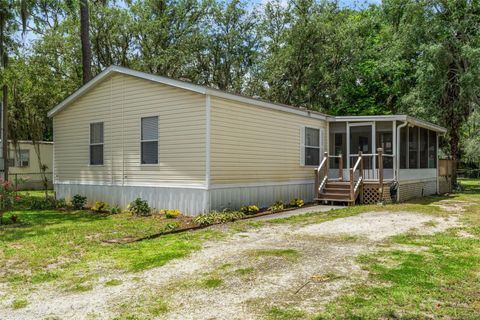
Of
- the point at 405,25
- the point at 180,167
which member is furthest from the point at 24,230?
the point at 405,25

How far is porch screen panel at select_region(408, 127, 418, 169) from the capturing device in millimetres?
16984

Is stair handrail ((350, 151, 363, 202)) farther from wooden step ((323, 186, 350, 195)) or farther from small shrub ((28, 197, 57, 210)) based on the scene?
small shrub ((28, 197, 57, 210))

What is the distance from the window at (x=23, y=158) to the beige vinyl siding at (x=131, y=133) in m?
9.82

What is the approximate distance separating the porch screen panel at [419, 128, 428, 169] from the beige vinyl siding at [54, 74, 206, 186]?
1125cm

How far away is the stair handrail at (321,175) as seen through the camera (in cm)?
1414

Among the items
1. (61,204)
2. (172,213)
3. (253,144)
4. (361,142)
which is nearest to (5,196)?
(61,204)

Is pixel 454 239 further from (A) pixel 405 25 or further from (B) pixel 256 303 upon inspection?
(A) pixel 405 25

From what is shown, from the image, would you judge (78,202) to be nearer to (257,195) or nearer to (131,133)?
(131,133)

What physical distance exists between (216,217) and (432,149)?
13259 mm

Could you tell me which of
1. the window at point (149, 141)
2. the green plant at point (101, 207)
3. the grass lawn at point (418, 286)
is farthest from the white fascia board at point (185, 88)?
the grass lawn at point (418, 286)

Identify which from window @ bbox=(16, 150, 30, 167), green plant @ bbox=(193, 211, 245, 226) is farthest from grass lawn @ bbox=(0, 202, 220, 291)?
window @ bbox=(16, 150, 30, 167)

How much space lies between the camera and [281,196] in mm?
13516

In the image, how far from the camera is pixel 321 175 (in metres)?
14.5

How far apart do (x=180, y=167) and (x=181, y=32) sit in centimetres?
1919
